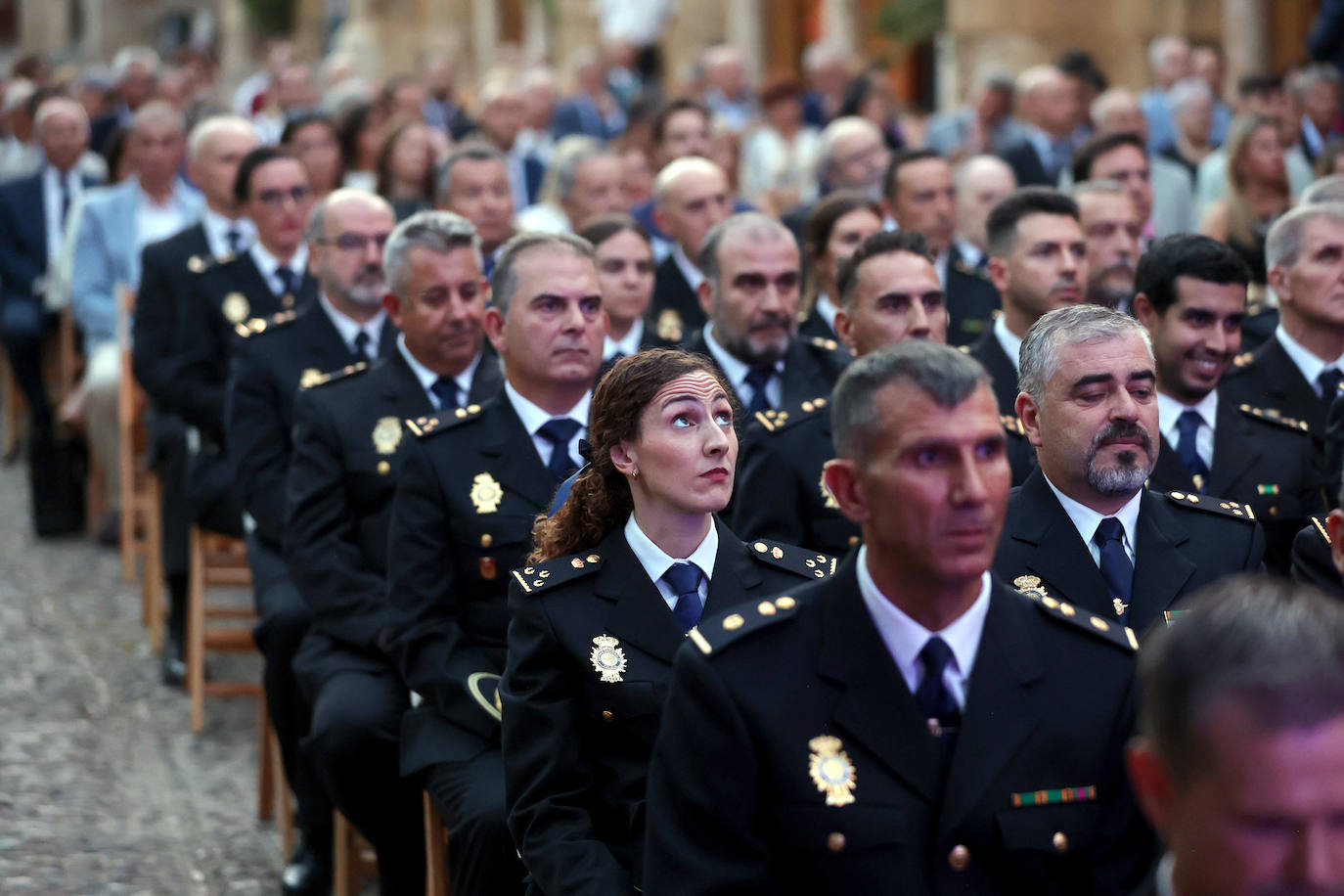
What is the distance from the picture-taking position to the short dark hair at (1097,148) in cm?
724

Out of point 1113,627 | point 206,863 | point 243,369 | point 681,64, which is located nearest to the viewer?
point 1113,627

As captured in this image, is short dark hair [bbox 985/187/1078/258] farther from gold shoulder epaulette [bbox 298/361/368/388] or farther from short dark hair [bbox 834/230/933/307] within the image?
gold shoulder epaulette [bbox 298/361/368/388]

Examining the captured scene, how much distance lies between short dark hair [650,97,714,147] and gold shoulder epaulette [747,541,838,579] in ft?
20.2

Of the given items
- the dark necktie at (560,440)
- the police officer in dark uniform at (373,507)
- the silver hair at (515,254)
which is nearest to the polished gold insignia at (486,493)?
the dark necktie at (560,440)

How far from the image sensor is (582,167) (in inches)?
311

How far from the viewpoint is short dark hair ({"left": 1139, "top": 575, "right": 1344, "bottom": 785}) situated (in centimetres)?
156

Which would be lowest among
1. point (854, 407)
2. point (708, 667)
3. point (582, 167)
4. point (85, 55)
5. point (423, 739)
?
point (423, 739)

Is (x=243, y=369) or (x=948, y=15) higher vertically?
(x=948, y=15)

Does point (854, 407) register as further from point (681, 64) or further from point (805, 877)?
point (681, 64)

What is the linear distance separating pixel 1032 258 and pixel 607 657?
2880 mm

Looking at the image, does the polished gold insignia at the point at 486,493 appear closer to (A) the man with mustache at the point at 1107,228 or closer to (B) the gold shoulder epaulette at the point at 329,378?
(B) the gold shoulder epaulette at the point at 329,378

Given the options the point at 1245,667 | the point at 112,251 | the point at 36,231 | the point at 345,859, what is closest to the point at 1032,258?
the point at 345,859

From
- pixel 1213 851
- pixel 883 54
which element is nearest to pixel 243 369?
pixel 1213 851

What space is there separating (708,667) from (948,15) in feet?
39.6
